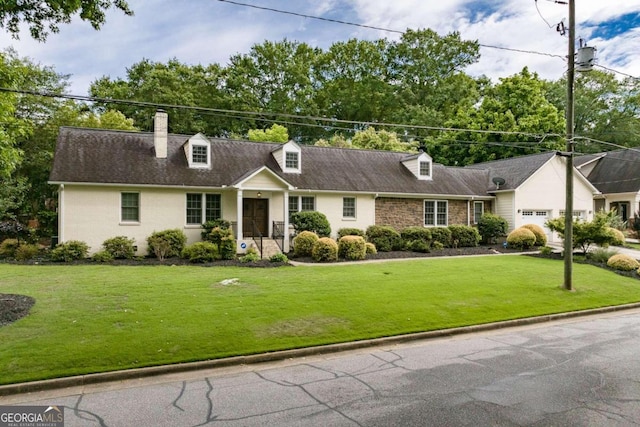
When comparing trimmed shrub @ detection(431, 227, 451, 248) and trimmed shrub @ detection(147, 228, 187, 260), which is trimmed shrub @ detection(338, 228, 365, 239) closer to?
trimmed shrub @ detection(431, 227, 451, 248)

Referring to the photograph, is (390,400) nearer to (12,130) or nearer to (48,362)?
(48,362)

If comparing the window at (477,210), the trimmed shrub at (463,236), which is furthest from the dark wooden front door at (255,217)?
the window at (477,210)

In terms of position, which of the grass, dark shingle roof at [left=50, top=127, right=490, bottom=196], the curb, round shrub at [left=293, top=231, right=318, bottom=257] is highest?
dark shingle roof at [left=50, top=127, right=490, bottom=196]

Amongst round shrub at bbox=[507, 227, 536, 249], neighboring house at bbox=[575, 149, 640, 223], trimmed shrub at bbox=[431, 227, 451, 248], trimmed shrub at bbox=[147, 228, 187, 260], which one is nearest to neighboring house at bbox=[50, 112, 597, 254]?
trimmed shrub at bbox=[147, 228, 187, 260]

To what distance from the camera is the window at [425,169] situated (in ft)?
87.7

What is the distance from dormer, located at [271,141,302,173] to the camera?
917 inches

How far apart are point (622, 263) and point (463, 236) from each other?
7.78 meters

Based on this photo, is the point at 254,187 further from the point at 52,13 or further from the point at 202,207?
the point at 52,13

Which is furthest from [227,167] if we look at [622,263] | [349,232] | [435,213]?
[622,263]

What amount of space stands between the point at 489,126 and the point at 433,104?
41.1 ft

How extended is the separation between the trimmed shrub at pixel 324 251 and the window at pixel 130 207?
8.20 metres

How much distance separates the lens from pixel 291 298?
10953 mm

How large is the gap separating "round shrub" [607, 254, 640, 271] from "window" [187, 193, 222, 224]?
57.6ft

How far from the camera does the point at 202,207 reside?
2070 cm
